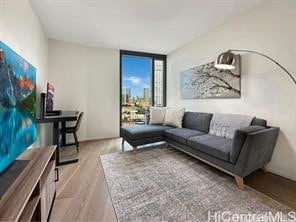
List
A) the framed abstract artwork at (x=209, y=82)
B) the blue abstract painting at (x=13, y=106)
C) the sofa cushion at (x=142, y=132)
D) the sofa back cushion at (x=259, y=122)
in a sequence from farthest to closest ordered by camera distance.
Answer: the sofa cushion at (x=142, y=132) < the framed abstract artwork at (x=209, y=82) < the sofa back cushion at (x=259, y=122) < the blue abstract painting at (x=13, y=106)

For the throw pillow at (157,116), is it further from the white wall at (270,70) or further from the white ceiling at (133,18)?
the white ceiling at (133,18)

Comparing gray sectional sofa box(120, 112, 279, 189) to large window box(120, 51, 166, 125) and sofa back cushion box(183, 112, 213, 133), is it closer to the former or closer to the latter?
sofa back cushion box(183, 112, 213, 133)

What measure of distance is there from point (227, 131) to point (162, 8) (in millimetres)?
2150

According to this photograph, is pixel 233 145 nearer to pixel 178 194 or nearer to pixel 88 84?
pixel 178 194

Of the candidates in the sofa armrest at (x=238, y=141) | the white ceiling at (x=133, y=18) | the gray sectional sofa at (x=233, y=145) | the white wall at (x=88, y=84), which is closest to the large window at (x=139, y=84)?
the white wall at (x=88, y=84)

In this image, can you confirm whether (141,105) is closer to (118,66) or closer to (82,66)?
(118,66)

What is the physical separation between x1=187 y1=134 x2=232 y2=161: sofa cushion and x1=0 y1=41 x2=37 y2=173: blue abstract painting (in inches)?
83.7

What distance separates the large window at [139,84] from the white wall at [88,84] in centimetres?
24

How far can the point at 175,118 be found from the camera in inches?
137

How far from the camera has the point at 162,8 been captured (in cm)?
239

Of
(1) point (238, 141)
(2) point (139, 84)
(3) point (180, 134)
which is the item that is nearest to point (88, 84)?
(2) point (139, 84)

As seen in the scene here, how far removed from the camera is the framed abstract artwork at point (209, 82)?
2699 mm

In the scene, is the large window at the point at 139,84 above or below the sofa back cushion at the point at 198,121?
above

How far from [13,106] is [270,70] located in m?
3.01
